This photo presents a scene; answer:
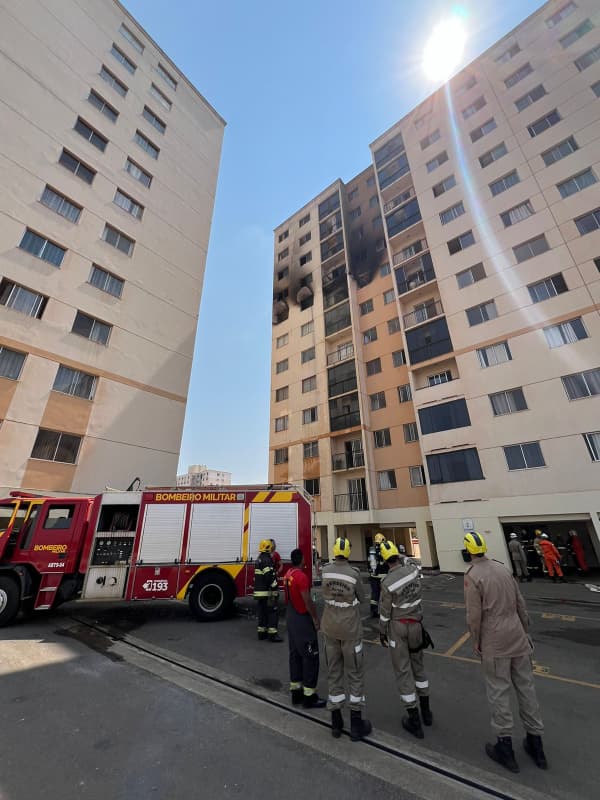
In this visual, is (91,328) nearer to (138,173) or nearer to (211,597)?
(138,173)

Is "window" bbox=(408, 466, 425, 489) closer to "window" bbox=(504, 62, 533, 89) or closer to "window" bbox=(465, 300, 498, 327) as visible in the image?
"window" bbox=(465, 300, 498, 327)

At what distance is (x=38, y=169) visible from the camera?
1545 cm

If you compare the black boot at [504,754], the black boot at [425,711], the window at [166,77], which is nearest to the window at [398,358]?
the black boot at [425,711]

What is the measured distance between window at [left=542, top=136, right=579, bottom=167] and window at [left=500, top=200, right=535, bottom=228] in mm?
2654

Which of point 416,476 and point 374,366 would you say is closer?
point 416,476


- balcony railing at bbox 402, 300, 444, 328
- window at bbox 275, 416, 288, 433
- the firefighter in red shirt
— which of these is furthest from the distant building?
the firefighter in red shirt

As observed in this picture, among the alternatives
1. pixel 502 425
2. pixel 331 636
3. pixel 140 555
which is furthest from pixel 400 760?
pixel 502 425

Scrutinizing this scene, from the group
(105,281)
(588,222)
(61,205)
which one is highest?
(588,222)

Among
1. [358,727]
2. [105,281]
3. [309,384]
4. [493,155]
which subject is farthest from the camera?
[309,384]

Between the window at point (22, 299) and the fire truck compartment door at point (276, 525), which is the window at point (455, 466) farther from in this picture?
the window at point (22, 299)

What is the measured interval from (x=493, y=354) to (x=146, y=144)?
24.8 m

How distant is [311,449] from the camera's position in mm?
26391

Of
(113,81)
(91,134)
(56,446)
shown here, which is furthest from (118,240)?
(56,446)

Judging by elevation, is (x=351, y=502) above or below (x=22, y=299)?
below
